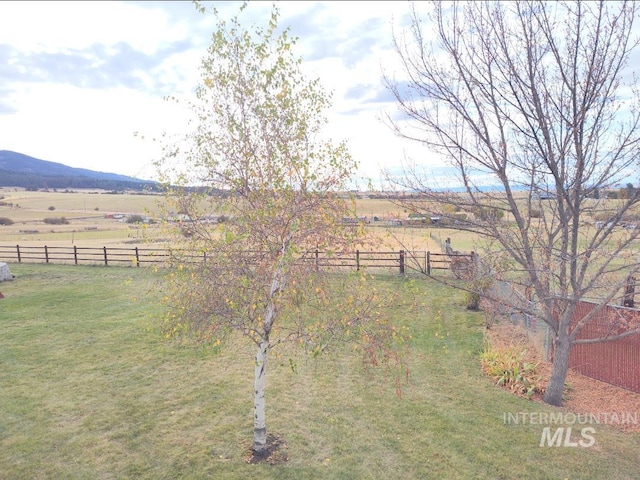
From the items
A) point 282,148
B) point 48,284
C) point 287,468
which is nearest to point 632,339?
point 287,468

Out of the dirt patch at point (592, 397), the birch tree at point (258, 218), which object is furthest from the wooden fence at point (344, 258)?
the dirt patch at point (592, 397)

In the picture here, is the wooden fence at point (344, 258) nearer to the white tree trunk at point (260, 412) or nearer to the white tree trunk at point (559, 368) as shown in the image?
the white tree trunk at point (260, 412)

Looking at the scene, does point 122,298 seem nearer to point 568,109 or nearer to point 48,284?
point 48,284

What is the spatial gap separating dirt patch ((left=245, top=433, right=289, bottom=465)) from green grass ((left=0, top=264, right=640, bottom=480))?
0.14 m

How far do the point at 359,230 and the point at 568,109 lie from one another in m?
→ 3.78

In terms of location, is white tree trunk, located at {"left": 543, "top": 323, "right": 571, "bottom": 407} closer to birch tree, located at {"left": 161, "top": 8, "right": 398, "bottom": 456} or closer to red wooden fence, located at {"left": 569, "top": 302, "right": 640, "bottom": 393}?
red wooden fence, located at {"left": 569, "top": 302, "right": 640, "bottom": 393}

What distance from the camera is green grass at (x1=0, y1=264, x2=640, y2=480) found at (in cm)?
Result: 580

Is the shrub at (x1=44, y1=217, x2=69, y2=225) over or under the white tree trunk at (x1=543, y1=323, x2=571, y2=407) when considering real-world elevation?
under

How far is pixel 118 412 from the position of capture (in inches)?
288

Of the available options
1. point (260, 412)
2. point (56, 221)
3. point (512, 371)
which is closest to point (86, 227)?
point (56, 221)

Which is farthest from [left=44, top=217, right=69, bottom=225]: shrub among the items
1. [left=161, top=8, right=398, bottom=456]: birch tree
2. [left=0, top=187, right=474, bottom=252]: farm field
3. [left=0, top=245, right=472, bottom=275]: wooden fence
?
[left=161, top=8, right=398, bottom=456]: birch tree

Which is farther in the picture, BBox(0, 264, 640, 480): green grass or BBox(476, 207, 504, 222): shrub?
BBox(476, 207, 504, 222): shrub

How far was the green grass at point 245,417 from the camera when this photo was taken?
229 inches

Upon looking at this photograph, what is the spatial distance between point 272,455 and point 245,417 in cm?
124
